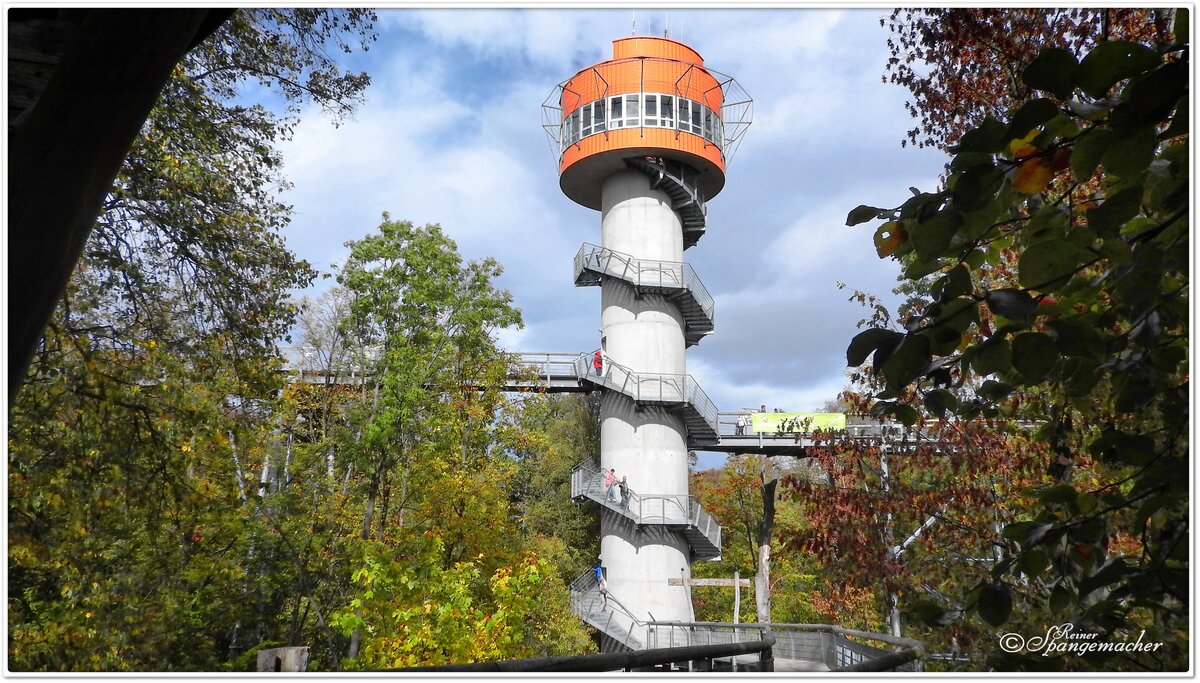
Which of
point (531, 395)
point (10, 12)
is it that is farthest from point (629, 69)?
point (10, 12)

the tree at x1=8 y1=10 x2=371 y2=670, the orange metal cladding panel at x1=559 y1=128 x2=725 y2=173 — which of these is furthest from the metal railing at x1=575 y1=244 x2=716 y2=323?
the tree at x1=8 y1=10 x2=371 y2=670

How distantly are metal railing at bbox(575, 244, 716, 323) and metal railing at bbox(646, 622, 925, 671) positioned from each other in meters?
9.82

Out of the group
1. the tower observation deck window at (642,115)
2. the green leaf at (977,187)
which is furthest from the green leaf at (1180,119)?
the tower observation deck window at (642,115)

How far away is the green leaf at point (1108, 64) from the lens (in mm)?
1327

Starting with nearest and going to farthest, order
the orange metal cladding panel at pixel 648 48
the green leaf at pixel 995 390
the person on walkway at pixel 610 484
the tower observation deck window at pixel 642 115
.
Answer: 1. the green leaf at pixel 995 390
2. the person on walkway at pixel 610 484
3. the tower observation deck window at pixel 642 115
4. the orange metal cladding panel at pixel 648 48

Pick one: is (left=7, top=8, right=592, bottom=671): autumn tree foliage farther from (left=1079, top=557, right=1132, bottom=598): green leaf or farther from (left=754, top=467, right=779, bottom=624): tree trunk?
(left=1079, top=557, right=1132, bottom=598): green leaf

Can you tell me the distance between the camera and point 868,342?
131 centimetres

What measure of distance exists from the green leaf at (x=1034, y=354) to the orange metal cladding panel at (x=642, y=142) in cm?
2480

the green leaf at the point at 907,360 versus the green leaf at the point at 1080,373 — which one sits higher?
the green leaf at the point at 1080,373

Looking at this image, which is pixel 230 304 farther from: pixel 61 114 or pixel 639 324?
pixel 639 324

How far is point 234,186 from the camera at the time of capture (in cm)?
923

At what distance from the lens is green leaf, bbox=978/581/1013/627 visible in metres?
1.61

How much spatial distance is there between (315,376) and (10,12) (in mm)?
19594

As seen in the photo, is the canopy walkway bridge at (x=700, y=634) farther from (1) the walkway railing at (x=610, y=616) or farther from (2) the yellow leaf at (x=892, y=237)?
(2) the yellow leaf at (x=892, y=237)
